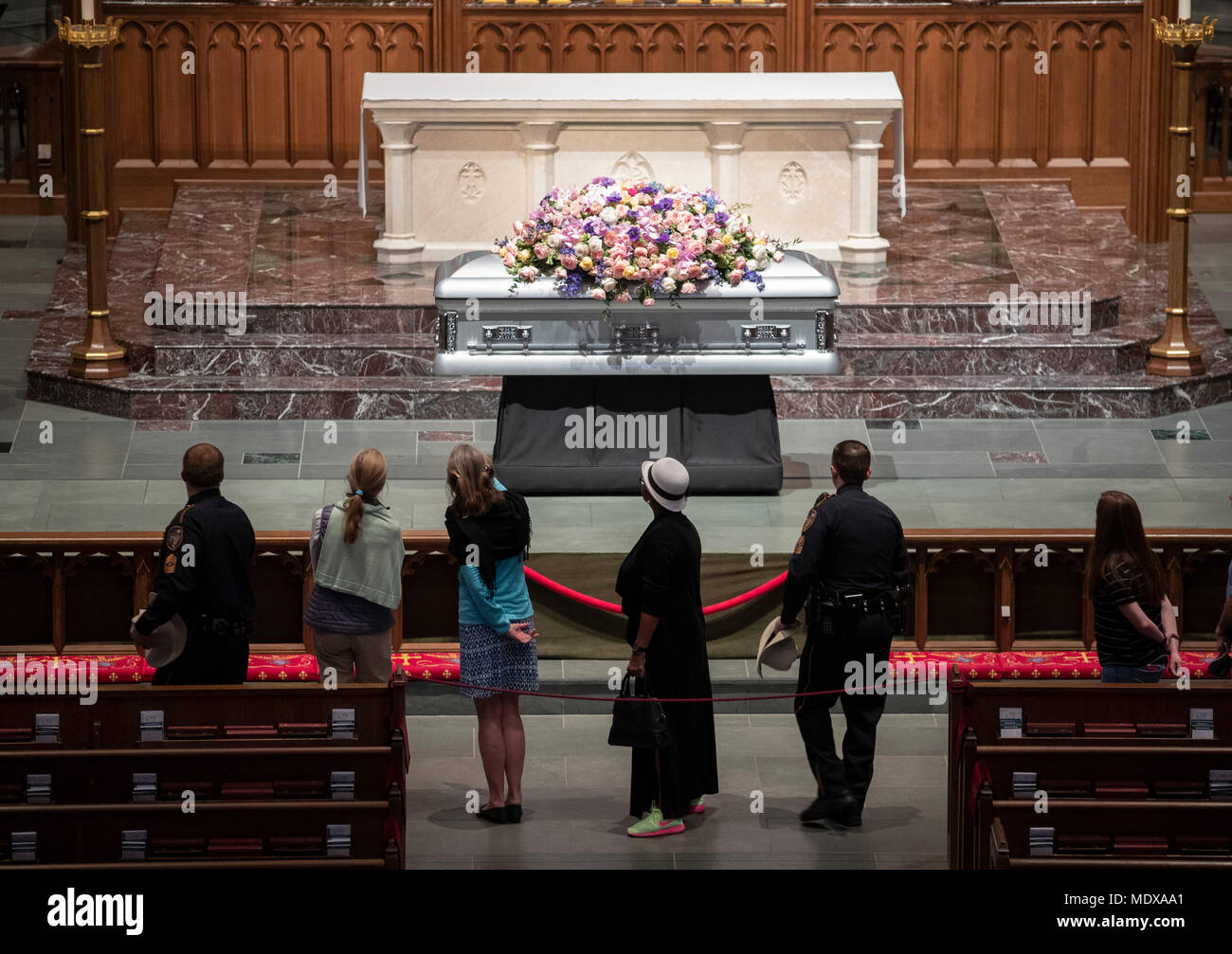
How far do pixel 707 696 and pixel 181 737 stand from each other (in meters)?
1.87

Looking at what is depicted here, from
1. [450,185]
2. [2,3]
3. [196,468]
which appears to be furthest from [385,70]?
[196,468]

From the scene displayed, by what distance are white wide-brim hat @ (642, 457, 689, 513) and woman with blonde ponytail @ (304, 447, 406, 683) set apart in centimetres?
89

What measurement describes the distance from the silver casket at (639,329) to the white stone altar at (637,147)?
2.48 metres

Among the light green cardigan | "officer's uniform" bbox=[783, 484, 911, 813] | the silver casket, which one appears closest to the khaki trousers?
the light green cardigan

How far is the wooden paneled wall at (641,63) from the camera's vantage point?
15.9 metres

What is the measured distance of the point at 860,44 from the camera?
16.0 m

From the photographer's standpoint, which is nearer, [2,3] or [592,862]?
[592,862]

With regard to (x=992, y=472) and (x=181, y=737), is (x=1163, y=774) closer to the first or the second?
(x=181, y=737)

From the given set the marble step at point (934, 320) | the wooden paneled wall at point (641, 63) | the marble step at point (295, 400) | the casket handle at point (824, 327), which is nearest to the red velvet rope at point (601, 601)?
the casket handle at point (824, 327)

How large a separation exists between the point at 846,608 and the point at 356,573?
1704 millimetres

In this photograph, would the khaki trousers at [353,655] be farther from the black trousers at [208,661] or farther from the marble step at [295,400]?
the marble step at [295,400]

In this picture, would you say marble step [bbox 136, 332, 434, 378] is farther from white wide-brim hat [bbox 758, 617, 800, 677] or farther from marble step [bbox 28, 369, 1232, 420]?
white wide-brim hat [bbox 758, 617, 800, 677]

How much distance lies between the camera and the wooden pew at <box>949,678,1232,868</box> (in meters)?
7.05

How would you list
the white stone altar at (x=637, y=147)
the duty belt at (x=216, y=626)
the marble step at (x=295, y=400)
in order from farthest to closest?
the white stone altar at (x=637, y=147) < the marble step at (x=295, y=400) < the duty belt at (x=216, y=626)
